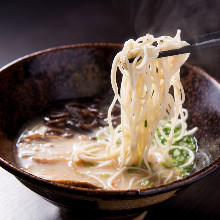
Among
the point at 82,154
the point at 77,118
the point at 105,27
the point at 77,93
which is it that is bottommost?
the point at 82,154

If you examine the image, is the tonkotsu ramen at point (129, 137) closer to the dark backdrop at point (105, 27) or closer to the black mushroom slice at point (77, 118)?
the black mushroom slice at point (77, 118)

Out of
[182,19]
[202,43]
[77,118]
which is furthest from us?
[182,19]

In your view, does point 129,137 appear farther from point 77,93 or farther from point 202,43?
point 77,93

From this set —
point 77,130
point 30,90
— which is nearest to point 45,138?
point 77,130

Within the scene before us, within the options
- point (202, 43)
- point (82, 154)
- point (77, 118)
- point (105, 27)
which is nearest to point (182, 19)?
point (105, 27)

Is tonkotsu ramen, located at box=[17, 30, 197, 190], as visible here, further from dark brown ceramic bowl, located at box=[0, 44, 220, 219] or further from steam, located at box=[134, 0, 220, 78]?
steam, located at box=[134, 0, 220, 78]

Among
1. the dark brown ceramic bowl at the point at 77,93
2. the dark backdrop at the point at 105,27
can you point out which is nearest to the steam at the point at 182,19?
the dark backdrop at the point at 105,27
